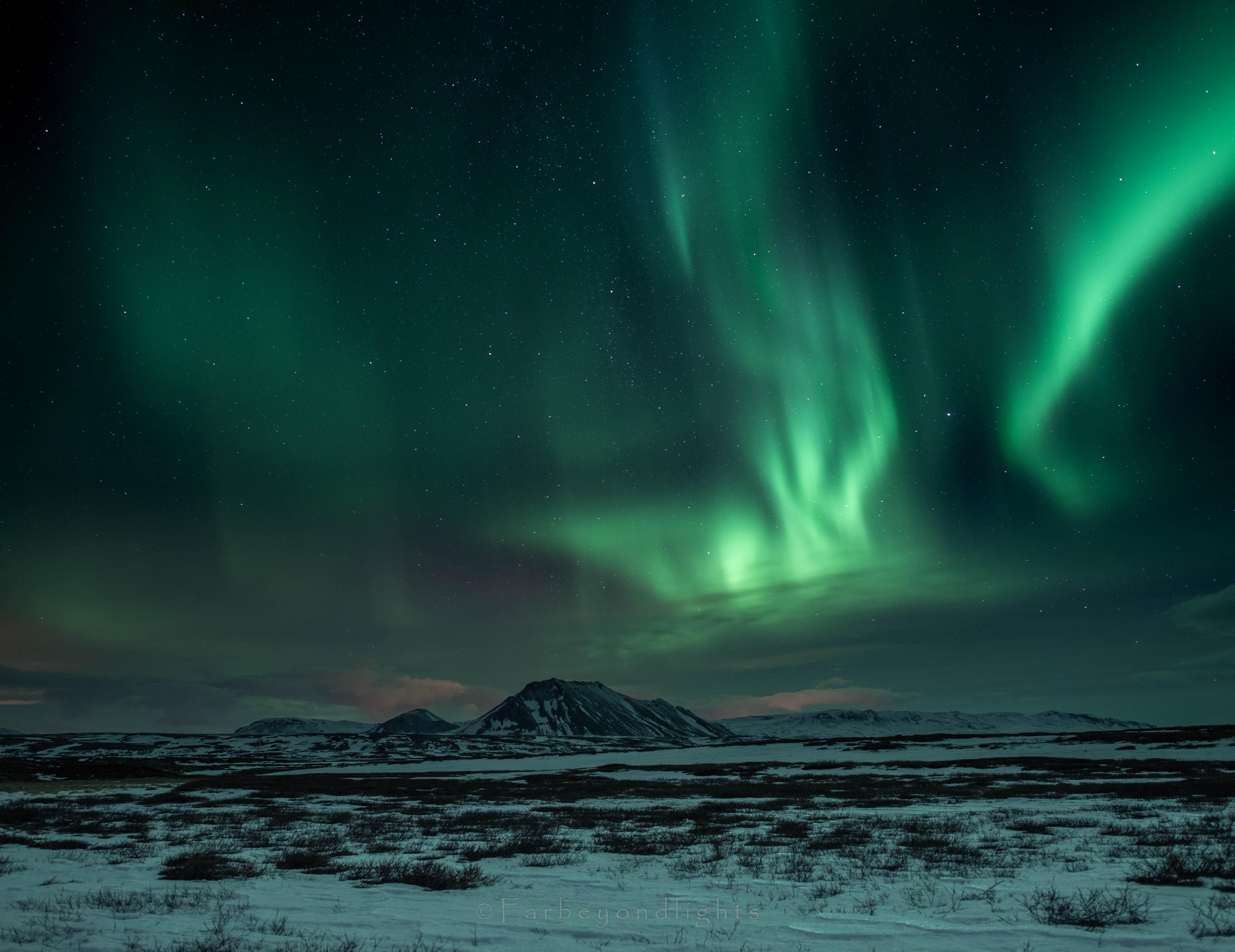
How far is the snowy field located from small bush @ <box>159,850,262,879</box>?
99mm

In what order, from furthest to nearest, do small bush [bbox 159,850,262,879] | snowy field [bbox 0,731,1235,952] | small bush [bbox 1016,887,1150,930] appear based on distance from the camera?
small bush [bbox 159,850,262,879] < small bush [bbox 1016,887,1150,930] < snowy field [bbox 0,731,1235,952]

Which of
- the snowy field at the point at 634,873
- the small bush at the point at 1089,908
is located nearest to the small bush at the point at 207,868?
the snowy field at the point at 634,873

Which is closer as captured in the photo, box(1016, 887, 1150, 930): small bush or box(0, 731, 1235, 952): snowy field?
box(0, 731, 1235, 952): snowy field

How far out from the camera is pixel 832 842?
63.8ft

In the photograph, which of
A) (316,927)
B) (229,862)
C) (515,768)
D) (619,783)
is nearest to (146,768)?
(515,768)

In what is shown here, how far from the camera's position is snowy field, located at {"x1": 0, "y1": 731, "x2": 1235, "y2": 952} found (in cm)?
1028

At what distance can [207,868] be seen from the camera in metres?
15.8

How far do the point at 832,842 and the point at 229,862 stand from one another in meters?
16.8

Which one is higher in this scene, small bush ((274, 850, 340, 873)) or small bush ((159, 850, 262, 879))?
small bush ((159, 850, 262, 879))

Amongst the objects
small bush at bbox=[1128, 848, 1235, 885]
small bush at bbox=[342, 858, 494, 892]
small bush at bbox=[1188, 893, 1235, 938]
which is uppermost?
small bush at bbox=[342, 858, 494, 892]

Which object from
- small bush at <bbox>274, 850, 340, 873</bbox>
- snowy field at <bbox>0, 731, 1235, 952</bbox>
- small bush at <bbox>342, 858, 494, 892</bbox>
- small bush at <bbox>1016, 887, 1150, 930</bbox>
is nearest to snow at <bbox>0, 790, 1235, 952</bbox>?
snowy field at <bbox>0, 731, 1235, 952</bbox>

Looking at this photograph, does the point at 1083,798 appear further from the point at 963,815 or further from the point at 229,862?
the point at 229,862

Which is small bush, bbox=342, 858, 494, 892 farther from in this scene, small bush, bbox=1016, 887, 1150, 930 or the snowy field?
small bush, bbox=1016, 887, 1150, 930

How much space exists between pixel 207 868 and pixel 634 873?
1045 centimetres
